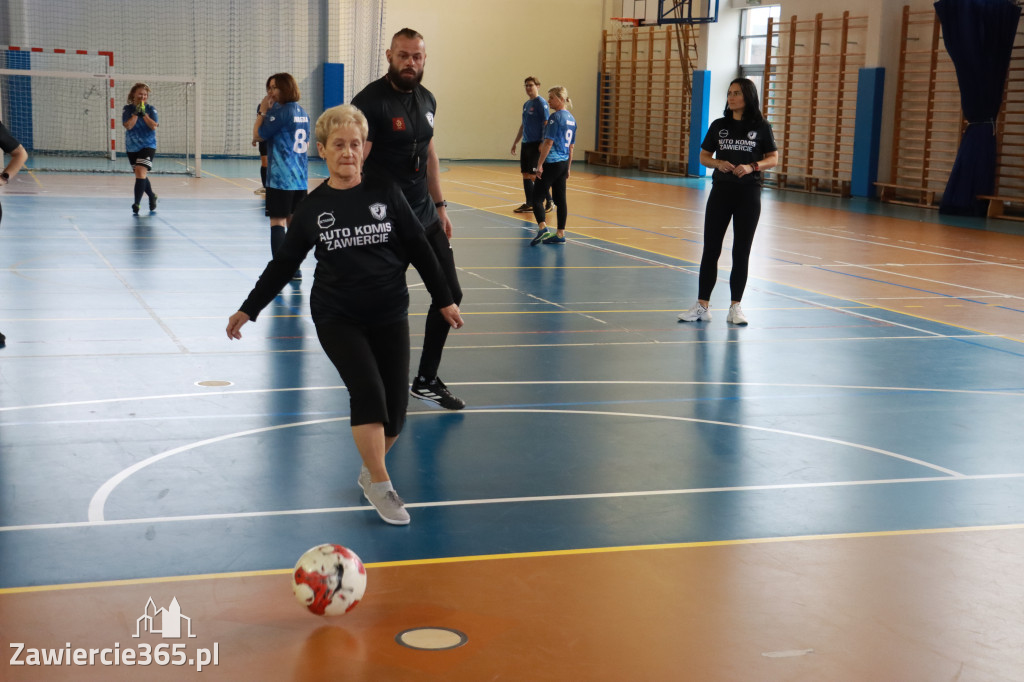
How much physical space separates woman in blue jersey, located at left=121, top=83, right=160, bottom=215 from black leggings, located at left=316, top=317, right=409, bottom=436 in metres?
11.1

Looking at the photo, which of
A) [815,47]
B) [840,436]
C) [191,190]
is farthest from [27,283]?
[815,47]

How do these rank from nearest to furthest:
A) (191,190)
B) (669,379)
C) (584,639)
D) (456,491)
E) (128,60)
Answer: (584,639), (456,491), (669,379), (191,190), (128,60)

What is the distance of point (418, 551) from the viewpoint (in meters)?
3.79

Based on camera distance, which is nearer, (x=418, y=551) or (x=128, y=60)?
(x=418, y=551)

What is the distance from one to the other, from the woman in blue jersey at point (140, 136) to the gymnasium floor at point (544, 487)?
4661 mm

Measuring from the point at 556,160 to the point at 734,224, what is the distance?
192 inches

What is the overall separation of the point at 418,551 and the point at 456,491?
2.27ft

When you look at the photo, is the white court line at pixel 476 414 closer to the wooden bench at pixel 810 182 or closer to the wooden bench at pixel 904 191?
the wooden bench at pixel 904 191

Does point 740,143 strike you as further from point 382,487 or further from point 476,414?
point 382,487

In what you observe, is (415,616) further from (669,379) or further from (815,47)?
(815,47)

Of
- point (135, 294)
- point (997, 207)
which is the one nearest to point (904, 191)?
point (997, 207)

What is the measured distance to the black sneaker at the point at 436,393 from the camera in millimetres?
5809

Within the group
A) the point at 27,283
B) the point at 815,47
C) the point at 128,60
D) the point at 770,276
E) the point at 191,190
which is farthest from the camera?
the point at 128,60

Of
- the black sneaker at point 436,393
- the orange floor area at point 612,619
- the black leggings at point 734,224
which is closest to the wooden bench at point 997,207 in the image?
the black leggings at point 734,224
